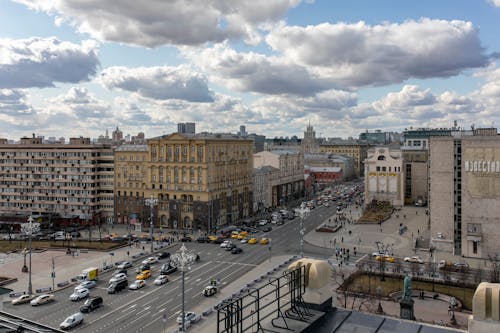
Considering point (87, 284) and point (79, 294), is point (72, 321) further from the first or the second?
point (87, 284)

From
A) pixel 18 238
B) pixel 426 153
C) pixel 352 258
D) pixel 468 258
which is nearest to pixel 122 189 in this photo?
pixel 18 238

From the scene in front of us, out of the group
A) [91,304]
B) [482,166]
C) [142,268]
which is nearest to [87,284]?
[91,304]

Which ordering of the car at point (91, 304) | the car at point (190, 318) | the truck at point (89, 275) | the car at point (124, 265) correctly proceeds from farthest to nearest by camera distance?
the car at point (124, 265), the truck at point (89, 275), the car at point (91, 304), the car at point (190, 318)

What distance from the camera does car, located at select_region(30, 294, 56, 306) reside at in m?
51.1

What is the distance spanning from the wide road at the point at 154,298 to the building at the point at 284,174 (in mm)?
55931

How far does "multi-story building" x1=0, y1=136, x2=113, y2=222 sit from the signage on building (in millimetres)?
77082

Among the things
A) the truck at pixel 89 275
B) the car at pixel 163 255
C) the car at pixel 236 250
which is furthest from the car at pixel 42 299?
the car at pixel 236 250

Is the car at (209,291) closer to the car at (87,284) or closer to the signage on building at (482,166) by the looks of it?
the car at (87,284)

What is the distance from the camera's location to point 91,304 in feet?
159

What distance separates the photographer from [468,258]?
70.9 metres

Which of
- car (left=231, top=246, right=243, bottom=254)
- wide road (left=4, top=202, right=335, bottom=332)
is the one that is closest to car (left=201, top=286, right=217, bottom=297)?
wide road (left=4, top=202, right=335, bottom=332)

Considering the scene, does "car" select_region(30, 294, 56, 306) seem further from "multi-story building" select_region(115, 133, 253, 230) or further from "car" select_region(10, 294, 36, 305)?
"multi-story building" select_region(115, 133, 253, 230)

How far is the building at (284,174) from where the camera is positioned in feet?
440

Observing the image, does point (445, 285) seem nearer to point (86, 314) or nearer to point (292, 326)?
point (86, 314)
